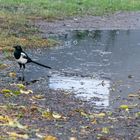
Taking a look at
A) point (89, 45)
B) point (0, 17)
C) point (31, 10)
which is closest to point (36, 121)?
point (89, 45)

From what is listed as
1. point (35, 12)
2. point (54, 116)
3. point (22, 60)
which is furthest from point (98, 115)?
point (35, 12)

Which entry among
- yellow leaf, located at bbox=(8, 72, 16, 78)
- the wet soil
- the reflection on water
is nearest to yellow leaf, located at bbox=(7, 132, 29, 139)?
the reflection on water

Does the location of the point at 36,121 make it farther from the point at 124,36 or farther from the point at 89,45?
the point at 124,36

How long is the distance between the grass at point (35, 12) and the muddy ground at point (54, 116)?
604 cm

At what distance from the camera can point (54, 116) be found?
400 inches

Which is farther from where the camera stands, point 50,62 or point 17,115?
point 50,62

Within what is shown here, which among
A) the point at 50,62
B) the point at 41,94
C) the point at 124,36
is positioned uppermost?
the point at 124,36

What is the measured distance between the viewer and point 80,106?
38.6ft

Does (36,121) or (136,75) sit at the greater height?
(136,75)

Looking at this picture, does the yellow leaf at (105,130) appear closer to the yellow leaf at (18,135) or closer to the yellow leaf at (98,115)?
the yellow leaf at (98,115)

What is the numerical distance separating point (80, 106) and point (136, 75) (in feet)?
14.3

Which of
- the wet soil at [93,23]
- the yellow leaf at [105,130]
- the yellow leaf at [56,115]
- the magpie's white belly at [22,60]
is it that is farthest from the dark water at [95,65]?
the yellow leaf at [105,130]

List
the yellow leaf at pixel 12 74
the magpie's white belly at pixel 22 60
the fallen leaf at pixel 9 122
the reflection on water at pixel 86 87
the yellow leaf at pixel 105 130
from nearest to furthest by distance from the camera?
the fallen leaf at pixel 9 122 < the yellow leaf at pixel 105 130 < the reflection on water at pixel 86 87 < the yellow leaf at pixel 12 74 < the magpie's white belly at pixel 22 60

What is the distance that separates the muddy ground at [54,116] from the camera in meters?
8.86
